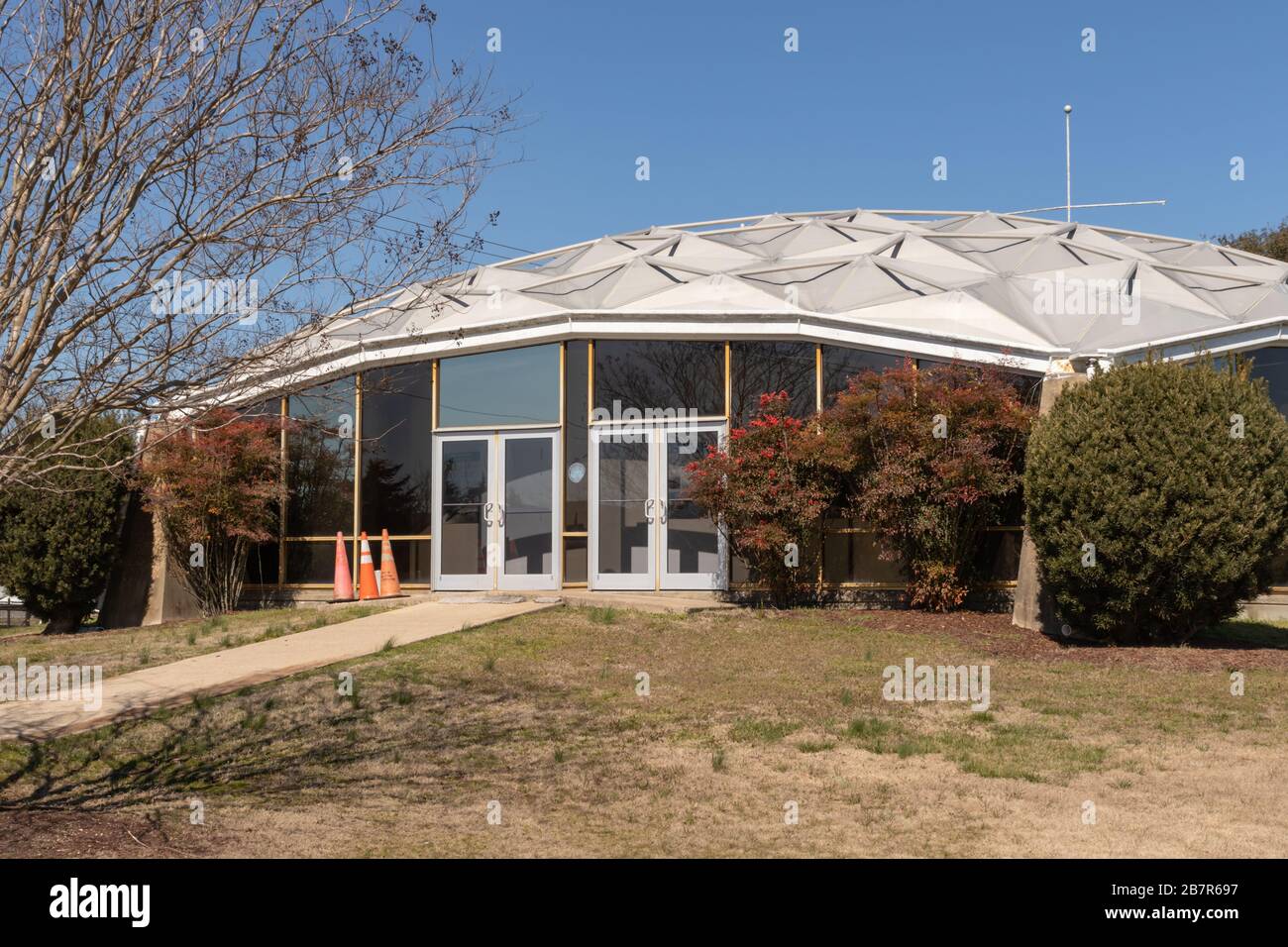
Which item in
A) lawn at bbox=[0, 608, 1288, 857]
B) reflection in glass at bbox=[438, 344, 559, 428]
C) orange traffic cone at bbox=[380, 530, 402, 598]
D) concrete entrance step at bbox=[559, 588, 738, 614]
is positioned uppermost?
reflection in glass at bbox=[438, 344, 559, 428]

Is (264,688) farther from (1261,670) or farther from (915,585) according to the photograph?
(1261,670)

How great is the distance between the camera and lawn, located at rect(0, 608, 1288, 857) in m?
6.05

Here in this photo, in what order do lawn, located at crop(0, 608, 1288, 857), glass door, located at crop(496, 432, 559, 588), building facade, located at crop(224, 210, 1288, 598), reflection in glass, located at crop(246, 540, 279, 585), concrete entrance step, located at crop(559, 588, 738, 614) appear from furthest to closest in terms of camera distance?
reflection in glass, located at crop(246, 540, 279, 585), glass door, located at crop(496, 432, 559, 588), building facade, located at crop(224, 210, 1288, 598), concrete entrance step, located at crop(559, 588, 738, 614), lawn, located at crop(0, 608, 1288, 857)

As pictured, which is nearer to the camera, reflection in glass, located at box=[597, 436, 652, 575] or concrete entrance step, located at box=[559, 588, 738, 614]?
concrete entrance step, located at box=[559, 588, 738, 614]

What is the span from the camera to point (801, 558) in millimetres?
14570

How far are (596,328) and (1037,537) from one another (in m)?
6.80

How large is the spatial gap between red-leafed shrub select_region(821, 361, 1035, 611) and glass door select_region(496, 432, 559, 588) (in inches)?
165

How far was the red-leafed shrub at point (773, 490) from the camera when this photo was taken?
14.0 meters

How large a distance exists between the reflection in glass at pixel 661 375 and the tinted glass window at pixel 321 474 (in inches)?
156

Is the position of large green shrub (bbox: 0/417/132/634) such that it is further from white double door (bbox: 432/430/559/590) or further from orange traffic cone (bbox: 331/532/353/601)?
white double door (bbox: 432/430/559/590)

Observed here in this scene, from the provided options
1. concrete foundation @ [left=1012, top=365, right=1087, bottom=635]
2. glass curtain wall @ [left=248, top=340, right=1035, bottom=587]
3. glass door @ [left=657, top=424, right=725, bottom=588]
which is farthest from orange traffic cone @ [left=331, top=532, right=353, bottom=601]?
concrete foundation @ [left=1012, top=365, right=1087, bottom=635]

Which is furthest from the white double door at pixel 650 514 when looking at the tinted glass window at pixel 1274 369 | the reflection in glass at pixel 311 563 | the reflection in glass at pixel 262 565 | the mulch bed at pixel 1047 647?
the tinted glass window at pixel 1274 369

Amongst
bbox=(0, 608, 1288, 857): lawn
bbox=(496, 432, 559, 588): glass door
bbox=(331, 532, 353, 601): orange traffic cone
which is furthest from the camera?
bbox=(331, 532, 353, 601): orange traffic cone

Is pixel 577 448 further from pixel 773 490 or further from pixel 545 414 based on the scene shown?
pixel 773 490
